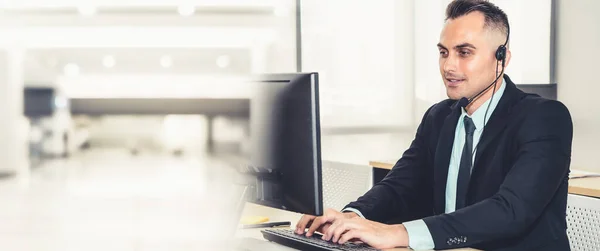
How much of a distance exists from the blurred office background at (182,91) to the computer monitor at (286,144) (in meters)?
0.06

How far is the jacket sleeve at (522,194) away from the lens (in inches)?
54.2

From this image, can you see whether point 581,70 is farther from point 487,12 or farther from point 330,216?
point 330,216

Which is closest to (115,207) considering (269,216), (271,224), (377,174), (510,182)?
(377,174)

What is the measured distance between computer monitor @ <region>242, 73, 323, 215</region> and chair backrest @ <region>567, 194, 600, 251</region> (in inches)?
52.9

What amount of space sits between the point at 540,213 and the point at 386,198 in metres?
0.40

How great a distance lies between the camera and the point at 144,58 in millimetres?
21906

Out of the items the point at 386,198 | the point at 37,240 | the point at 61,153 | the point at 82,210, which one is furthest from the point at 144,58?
the point at 386,198

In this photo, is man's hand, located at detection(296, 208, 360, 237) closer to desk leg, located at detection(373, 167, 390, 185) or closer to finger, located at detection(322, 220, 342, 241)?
finger, located at detection(322, 220, 342, 241)

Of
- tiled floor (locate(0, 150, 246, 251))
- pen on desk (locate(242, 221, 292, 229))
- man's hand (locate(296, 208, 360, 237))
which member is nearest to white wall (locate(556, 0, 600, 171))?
tiled floor (locate(0, 150, 246, 251))

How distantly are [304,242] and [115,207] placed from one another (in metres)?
8.24

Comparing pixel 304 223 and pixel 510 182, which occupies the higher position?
pixel 510 182

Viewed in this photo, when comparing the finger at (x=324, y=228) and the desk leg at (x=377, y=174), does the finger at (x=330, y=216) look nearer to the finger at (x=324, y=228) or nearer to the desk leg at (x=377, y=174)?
the finger at (x=324, y=228)

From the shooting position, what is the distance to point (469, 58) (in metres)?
1.57

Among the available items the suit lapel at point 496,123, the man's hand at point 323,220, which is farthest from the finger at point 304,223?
the suit lapel at point 496,123
